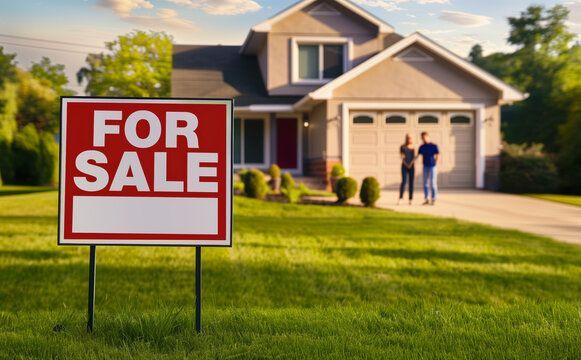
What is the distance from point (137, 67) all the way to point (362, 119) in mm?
17045

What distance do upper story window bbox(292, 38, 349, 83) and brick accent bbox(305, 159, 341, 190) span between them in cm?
345

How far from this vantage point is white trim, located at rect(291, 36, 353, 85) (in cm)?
2486

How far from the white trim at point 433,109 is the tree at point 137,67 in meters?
15.7

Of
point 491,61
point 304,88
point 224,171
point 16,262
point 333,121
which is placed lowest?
point 16,262

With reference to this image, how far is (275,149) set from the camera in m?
25.7

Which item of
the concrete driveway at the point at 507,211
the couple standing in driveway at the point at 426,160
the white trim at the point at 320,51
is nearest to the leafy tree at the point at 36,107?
the white trim at the point at 320,51

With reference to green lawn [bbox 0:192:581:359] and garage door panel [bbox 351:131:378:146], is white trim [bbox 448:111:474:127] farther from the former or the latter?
green lawn [bbox 0:192:581:359]

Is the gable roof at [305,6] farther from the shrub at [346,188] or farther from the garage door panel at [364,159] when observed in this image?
the shrub at [346,188]

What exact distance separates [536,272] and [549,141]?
85.6ft

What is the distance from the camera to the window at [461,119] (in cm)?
2309

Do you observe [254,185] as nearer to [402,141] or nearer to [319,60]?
[402,141]

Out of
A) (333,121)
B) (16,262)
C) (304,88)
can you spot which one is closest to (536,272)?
(16,262)

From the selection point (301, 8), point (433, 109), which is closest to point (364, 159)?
point (433, 109)

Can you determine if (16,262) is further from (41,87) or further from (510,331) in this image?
(41,87)
